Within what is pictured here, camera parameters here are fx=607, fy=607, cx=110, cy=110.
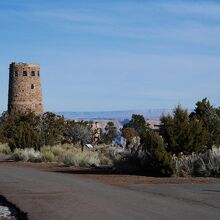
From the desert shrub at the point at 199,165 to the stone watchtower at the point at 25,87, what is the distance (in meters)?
58.5

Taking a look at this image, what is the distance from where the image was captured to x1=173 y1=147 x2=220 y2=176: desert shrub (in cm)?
2422

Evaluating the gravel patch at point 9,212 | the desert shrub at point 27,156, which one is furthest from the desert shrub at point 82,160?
the gravel patch at point 9,212

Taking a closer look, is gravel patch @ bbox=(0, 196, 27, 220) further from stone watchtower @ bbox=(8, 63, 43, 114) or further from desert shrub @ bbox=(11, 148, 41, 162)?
stone watchtower @ bbox=(8, 63, 43, 114)

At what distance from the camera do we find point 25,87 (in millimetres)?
82312

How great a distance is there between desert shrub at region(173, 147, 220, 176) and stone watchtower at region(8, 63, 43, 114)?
58501 mm

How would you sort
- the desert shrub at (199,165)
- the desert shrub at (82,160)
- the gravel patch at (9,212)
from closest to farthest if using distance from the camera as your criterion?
the gravel patch at (9,212)
the desert shrub at (199,165)
the desert shrub at (82,160)

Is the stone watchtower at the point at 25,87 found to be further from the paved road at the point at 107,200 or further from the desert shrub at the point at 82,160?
the paved road at the point at 107,200

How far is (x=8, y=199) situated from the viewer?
648 inches

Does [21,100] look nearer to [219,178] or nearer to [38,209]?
[219,178]

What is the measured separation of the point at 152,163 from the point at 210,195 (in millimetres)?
9422

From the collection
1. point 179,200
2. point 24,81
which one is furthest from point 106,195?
point 24,81

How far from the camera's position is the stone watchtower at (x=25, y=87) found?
82375mm

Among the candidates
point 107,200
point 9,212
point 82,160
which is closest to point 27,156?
point 82,160

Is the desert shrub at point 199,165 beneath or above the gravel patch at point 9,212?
above
